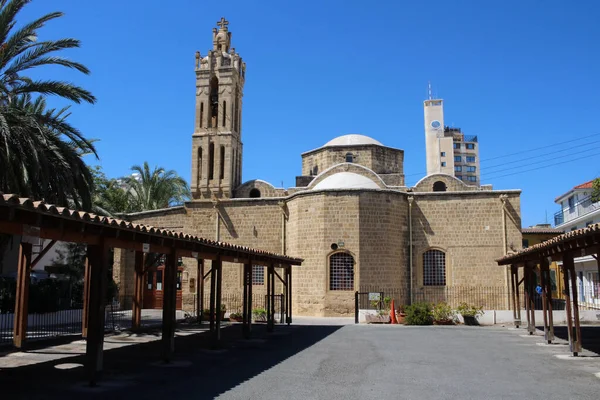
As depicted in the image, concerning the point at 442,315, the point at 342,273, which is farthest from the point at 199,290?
the point at 442,315

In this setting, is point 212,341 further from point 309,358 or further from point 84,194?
point 84,194

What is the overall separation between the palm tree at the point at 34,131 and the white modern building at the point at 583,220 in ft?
86.5

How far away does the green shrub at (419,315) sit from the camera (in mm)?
19625

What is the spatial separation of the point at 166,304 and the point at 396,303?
14.6 m

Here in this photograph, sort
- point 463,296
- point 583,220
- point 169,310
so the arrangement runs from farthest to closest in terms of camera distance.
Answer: point 583,220, point 463,296, point 169,310

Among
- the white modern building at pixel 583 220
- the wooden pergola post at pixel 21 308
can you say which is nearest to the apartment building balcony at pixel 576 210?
the white modern building at pixel 583 220

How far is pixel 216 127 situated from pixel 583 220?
78.4ft

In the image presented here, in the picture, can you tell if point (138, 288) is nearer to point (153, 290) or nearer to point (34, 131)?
point (34, 131)

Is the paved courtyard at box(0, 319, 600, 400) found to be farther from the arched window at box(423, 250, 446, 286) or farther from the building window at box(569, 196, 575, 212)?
the building window at box(569, 196, 575, 212)

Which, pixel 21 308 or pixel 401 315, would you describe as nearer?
pixel 21 308

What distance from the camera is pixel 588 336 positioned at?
15.3 meters

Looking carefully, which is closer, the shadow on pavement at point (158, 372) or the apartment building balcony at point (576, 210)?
the shadow on pavement at point (158, 372)

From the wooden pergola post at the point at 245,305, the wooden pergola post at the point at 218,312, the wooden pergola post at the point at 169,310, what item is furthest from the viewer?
the wooden pergola post at the point at 245,305

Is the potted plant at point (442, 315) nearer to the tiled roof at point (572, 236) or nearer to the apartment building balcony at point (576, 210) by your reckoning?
the tiled roof at point (572, 236)
